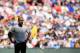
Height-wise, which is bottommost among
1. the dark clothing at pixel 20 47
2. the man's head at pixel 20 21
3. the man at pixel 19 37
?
the dark clothing at pixel 20 47

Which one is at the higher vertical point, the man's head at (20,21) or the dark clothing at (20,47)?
the man's head at (20,21)

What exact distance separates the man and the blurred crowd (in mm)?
117

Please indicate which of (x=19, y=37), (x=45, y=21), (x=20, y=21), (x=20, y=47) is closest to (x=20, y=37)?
(x=19, y=37)

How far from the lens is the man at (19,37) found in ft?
9.78

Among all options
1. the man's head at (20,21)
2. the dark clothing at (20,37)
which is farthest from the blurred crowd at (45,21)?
→ the dark clothing at (20,37)

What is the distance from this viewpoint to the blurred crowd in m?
3.22

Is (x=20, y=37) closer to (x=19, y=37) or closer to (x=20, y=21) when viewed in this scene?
(x=19, y=37)

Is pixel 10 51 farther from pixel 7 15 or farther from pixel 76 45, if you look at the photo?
pixel 76 45

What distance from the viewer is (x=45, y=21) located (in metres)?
3.29

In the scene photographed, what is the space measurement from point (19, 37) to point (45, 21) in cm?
52

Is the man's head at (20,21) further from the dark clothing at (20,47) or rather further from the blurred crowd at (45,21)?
the dark clothing at (20,47)

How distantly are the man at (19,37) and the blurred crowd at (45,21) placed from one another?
0.12 m

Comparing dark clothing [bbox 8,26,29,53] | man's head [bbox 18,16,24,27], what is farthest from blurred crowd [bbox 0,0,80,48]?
dark clothing [bbox 8,26,29,53]

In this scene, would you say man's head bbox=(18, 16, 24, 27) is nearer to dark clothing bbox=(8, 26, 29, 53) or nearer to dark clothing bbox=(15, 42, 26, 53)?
dark clothing bbox=(8, 26, 29, 53)
